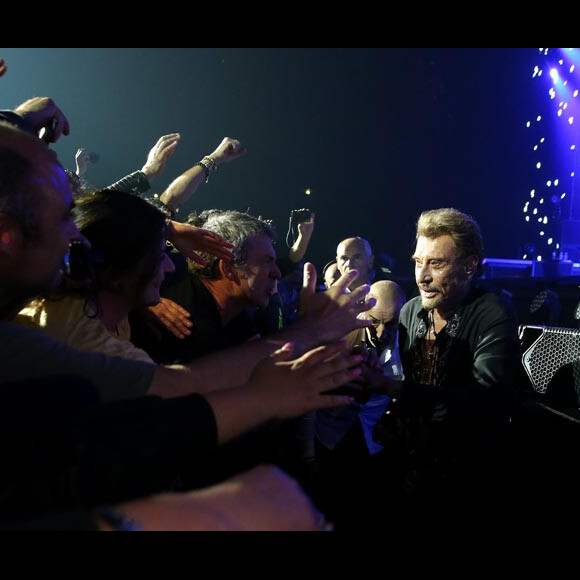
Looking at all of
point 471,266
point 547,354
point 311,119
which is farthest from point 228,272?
point 311,119

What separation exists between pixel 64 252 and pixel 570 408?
1.95m

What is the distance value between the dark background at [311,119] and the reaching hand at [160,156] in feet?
20.1

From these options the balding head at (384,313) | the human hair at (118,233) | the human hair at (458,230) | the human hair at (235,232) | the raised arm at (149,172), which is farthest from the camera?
the raised arm at (149,172)

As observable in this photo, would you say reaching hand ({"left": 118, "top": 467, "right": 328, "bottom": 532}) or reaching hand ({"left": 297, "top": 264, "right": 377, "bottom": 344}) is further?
reaching hand ({"left": 297, "top": 264, "right": 377, "bottom": 344})

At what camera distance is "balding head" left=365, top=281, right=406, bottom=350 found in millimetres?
2555

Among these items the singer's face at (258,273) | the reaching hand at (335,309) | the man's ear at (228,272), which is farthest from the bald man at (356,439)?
the reaching hand at (335,309)

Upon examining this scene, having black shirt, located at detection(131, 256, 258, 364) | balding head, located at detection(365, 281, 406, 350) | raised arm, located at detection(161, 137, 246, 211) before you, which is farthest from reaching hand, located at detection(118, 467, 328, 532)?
raised arm, located at detection(161, 137, 246, 211)

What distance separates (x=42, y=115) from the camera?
85.4 inches

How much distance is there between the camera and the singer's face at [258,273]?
2691 mm

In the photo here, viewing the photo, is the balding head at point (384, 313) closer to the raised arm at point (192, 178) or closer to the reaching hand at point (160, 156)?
the raised arm at point (192, 178)

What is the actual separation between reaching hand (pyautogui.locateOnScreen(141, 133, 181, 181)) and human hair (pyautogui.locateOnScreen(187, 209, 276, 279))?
0.48 meters

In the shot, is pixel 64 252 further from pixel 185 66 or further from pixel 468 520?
pixel 185 66

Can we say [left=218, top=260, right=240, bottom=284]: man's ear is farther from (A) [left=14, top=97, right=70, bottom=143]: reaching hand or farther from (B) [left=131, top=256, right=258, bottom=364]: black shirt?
(A) [left=14, top=97, right=70, bottom=143]: reaching hand

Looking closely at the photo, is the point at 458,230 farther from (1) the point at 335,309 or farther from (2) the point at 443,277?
(1) the point at 335,309
